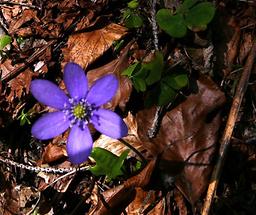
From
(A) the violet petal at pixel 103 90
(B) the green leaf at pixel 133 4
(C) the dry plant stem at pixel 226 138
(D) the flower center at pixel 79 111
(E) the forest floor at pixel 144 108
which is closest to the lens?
(A) the violet petal at pixel 103 90

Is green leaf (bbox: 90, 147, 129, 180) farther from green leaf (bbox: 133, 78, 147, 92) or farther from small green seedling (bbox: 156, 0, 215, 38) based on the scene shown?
small green seedling (bbox: 156, 0, 215, 38)

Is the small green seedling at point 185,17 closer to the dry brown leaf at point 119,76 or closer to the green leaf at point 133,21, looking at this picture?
the green leaf at point 133,21

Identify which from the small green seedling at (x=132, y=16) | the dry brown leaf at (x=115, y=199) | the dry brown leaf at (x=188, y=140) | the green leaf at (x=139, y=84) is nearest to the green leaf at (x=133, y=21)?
the small green seedling at (x=132, y=16)

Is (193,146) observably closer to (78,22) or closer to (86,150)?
(86,150)

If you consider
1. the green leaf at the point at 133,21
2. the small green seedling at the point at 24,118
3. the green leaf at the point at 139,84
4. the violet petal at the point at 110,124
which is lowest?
the small green seedling at the point at 24,118

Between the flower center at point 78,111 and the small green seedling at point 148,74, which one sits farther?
the small green seedling at point 148,74

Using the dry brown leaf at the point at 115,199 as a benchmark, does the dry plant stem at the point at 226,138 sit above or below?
above

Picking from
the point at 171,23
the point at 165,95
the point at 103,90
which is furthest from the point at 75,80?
the point at 171,23
